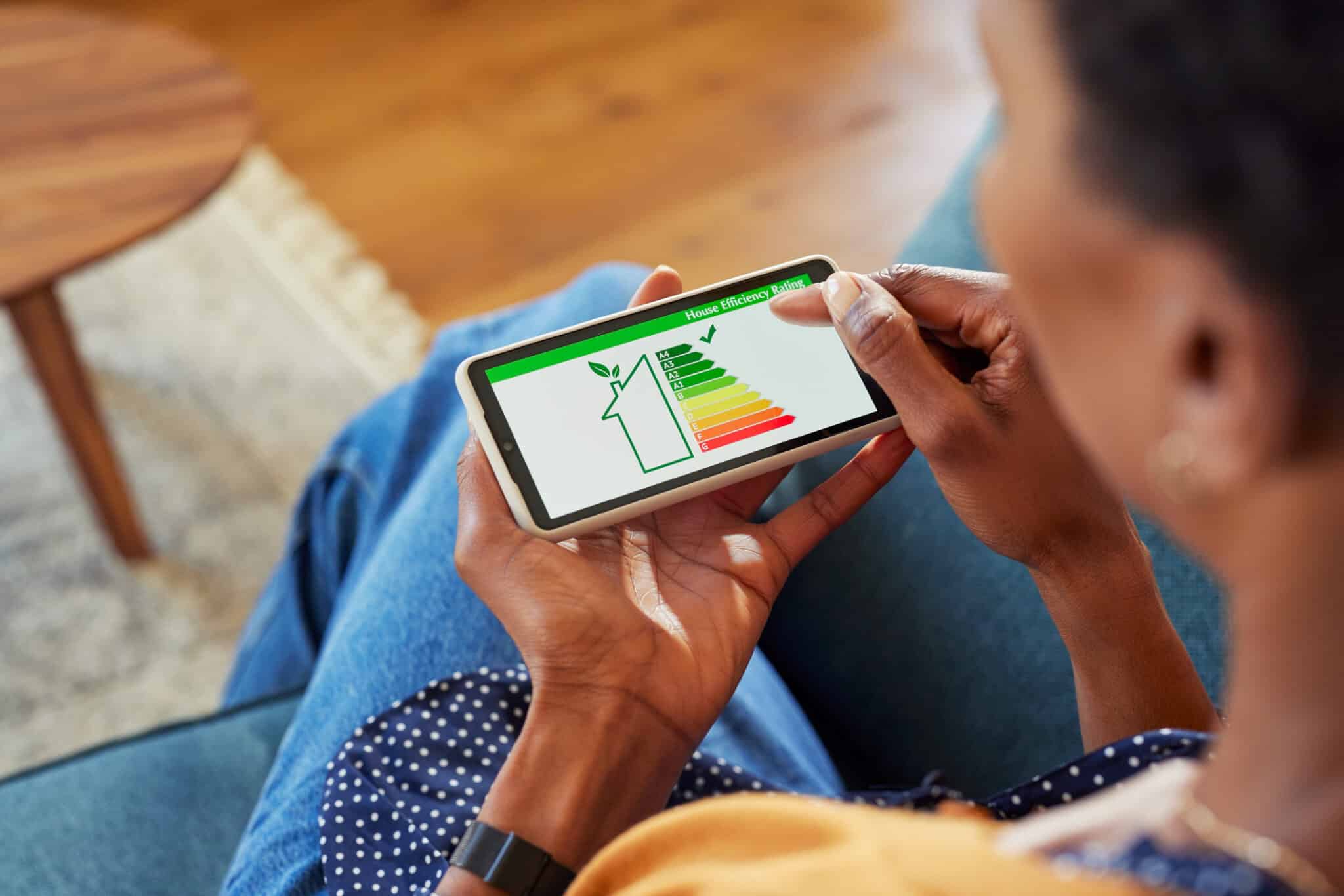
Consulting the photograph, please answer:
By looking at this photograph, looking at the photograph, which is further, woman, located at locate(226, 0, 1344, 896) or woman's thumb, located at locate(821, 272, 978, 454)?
woman's thumb, located at locate(821, 272, 978, 454)

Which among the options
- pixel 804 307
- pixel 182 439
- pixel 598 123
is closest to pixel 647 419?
pixel 804 307

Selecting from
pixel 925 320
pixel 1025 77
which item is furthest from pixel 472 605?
pixel 1025 77

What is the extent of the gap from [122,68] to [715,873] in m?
1.38

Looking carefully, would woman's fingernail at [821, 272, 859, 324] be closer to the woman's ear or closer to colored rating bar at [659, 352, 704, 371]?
colored rating bar at [659, 352, 704, 371]

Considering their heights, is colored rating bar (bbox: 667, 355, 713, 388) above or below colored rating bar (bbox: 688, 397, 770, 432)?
above

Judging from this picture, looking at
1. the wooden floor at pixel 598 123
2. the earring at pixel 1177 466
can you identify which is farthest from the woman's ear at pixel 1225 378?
the wooden floor at pixel 598 123

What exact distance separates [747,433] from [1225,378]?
48 centimetres

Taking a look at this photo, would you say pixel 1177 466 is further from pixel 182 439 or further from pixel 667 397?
pixel 182 439

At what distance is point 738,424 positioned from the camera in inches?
32.9

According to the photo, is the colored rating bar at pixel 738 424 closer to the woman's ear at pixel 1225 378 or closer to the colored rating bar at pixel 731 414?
the colored rating bar at pixel 731 414

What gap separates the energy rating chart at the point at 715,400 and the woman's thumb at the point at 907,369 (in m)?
0.11

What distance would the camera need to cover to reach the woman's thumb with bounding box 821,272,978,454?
2.28 ft

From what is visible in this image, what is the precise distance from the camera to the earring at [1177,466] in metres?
0.39

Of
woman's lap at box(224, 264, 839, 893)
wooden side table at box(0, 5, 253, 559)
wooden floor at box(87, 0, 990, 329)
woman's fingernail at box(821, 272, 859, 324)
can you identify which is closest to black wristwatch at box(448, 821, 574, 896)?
woman's lap at box(224, 264, 839, 893)
